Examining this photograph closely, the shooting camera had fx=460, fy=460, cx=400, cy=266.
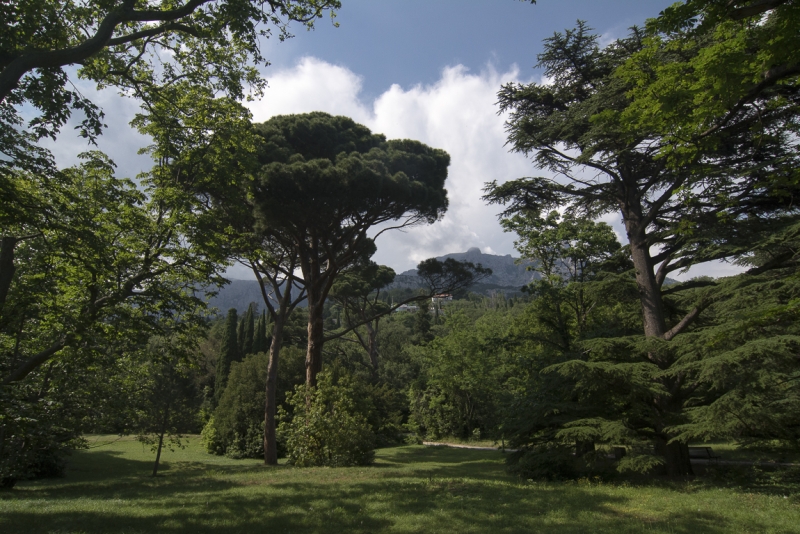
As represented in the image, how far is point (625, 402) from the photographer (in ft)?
34.0

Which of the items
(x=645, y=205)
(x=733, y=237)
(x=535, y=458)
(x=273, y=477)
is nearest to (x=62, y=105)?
(x=273, y=477)

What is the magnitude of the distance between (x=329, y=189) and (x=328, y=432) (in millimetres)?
7409

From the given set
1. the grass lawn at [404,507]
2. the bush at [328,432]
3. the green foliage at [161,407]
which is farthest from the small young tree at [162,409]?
the bush at [328,432]

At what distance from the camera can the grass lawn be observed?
5801mm

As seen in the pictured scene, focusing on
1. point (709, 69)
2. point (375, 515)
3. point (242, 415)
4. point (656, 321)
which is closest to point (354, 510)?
point (375, 515)

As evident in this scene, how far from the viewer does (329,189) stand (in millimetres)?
14633

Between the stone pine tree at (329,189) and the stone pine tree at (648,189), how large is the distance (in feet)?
14.1

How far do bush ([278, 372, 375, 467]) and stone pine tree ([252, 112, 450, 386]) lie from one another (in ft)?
6.14

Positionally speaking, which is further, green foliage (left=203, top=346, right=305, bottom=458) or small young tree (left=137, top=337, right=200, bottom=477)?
green foliage (left=203, top=346, right=305, bottom=458)

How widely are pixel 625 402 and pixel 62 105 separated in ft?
38.2

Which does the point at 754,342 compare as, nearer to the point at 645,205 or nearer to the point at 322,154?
the point at 645,205

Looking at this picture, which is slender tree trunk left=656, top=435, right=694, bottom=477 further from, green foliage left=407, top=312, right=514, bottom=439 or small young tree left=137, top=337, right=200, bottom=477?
green foliage left=407, top=312, right=514, bottom=439

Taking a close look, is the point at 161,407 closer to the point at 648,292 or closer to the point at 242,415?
the point at 242,415

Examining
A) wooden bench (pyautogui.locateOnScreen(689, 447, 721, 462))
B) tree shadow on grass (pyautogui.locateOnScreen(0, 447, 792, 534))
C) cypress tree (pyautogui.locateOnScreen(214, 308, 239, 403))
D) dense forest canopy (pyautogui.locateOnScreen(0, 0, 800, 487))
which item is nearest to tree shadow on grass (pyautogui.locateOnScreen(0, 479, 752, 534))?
tree shadow on grass (pyautogui.locateOnScreen(0, 447, 792, 534))
